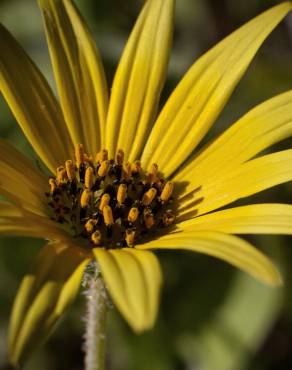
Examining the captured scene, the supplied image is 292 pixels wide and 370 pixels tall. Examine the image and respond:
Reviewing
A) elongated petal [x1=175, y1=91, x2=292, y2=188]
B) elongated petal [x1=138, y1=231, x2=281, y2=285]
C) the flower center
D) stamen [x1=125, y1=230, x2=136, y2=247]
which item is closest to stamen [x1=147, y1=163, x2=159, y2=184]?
the flower center

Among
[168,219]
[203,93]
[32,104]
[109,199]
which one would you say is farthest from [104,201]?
[203,93]

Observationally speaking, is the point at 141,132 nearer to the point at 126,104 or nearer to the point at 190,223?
the point at 126,104

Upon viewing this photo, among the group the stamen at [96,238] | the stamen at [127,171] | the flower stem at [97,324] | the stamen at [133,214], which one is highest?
the stamen at [127,171]

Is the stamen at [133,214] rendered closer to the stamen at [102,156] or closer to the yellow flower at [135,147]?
the yellow flower at [135,147]

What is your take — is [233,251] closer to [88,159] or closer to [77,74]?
[88,159]

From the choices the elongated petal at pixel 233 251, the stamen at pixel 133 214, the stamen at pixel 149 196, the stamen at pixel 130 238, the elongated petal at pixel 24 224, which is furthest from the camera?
the stamen at pixel 149 196

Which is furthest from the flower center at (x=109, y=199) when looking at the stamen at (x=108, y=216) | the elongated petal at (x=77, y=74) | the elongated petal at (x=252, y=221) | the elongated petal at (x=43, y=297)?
the elongated petal at (x=43, y=297)
